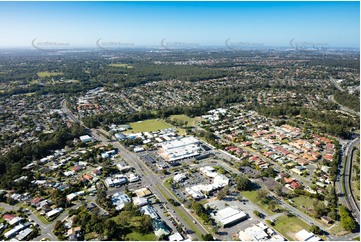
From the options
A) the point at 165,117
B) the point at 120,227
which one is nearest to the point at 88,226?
the point at 120,227

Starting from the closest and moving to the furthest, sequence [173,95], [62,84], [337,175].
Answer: [337,175]
[173,95]
[62,84]

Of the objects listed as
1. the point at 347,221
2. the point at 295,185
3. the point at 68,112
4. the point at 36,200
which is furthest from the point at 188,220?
the point at 68,112

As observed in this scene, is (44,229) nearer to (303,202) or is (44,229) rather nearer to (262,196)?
(262,196)

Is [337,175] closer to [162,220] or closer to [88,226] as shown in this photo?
[162,220]

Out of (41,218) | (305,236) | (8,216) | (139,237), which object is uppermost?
(305,236)

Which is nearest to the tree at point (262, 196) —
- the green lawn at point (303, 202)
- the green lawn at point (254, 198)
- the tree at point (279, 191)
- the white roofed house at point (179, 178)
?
the green lawn at point (254, 198)

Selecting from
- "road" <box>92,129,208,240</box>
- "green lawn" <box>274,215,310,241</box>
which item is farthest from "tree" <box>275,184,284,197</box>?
"road" <box>92,129,208,240</box>
